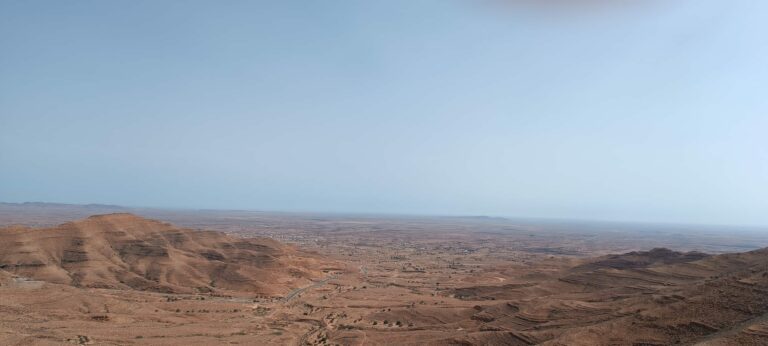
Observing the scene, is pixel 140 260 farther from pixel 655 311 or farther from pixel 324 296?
pixel 655 311

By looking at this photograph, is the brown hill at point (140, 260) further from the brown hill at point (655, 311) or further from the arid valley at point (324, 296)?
the brown hill at point (655, 311)

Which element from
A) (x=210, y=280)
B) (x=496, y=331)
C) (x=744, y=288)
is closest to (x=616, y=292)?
(x=744, y=288)

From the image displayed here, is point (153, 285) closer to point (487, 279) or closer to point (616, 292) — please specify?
point (487, 279)

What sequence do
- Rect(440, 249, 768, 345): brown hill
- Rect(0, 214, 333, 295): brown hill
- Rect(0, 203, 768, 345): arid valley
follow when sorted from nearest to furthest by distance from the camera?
1. Rect(440, 249, 768, 345): brown hill
2. Rect(0, 203, 768, 345): arid valley
3. Rect(0, 214, 333, 295): brown hill

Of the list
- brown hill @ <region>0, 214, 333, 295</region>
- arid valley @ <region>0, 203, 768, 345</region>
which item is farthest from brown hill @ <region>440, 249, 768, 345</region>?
brown hill @ <region>0, 214, 333, 295</region>

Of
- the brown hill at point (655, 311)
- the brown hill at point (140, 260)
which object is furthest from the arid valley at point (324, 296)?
the brown hill at point (140, 260)

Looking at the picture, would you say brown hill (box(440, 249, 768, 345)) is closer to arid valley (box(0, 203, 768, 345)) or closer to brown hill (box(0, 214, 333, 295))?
arid valley (box(0, 203, 768, 345))
